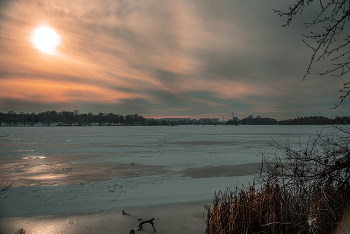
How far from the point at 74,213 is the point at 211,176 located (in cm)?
590

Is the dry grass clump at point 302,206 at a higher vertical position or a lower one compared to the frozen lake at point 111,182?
higher

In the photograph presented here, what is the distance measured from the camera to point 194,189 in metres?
7.87

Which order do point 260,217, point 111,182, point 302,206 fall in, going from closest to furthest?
point 260,217, point 302,206, point 111,182

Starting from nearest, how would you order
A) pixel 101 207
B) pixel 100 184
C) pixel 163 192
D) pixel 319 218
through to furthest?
pixel 319 218 < pixel 101 207 < pixel 163 192 < pixel 100 184

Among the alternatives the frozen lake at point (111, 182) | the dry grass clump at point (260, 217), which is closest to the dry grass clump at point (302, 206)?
the dry grass clump at point (260, 217)

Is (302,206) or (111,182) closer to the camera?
(302,206)

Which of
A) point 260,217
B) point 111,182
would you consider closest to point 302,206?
point 260,217

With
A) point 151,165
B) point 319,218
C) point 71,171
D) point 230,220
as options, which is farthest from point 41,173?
point 319,218

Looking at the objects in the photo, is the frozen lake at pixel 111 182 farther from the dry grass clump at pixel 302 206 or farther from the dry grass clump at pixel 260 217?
the dry grass clump at pixel 260 217

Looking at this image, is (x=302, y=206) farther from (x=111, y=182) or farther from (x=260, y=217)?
(x=111, y=182)

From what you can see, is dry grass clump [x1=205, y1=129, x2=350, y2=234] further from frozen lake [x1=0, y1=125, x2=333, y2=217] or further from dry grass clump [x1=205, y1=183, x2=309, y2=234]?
frozen lake [x1=0, y1=125, x2=333, y2=217]

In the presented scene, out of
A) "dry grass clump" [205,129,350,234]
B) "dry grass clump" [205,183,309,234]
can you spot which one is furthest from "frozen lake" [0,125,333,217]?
"dry grass clump" [205,183,309,234]

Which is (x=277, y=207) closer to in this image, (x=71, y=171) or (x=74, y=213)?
(x=74, y=213)

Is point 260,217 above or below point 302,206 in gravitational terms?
below
